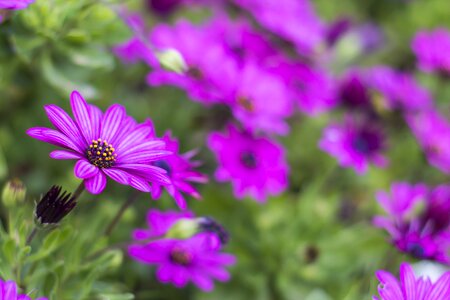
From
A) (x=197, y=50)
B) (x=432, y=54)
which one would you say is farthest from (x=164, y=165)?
(x=432, y=54)

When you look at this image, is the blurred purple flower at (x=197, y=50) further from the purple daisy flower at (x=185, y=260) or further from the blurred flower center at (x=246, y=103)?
the purple daisy flower at (x=185, y=260)

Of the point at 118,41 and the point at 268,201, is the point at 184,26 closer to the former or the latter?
the point at 118,41

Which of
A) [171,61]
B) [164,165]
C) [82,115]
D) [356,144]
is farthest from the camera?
[356,144]

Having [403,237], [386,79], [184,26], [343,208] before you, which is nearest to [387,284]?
[403,237]

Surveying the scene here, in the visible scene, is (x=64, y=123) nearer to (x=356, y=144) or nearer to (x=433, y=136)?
(x=356, y=144)

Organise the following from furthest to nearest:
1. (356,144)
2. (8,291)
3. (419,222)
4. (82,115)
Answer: (356,144)
(419,222)
(82,115)
(8,291)

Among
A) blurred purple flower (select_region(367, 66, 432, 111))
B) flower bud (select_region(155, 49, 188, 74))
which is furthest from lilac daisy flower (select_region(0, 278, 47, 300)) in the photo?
blurred purple flower (select_region(367, 66, 432, 111))
